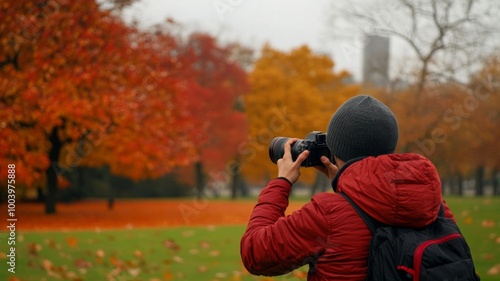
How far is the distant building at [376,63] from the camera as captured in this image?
23302 millimetres

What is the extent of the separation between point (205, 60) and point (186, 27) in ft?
6.98

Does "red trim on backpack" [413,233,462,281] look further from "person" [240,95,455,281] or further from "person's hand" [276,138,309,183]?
"person's hand" [276,138,309,183]

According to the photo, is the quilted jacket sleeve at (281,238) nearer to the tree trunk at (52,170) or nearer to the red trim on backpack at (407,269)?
the red trim on backpack at (407,269)

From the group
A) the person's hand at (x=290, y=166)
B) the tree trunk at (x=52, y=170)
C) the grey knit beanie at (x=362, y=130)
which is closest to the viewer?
the grey knit beanie at (x=362, y=130)

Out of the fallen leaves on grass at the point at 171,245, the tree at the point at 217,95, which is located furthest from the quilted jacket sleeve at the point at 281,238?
the tree at the point at 217,95

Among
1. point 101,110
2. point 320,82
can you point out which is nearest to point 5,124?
point 101,110

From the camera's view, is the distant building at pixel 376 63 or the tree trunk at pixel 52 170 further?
the distant building at pixel 376 63

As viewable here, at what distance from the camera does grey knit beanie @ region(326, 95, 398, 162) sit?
205 cm

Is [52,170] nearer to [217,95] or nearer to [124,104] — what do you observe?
[124,104]

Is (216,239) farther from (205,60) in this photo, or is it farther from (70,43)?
(205,60)

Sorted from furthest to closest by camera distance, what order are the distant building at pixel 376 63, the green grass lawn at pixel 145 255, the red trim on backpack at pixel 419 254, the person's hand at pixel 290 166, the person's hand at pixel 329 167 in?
1. the distant building at pixel 376 63
2. the green grass lawn at pixel 145 255
3. the person's hand at pixel 329 167
4. the person's hand at pixel 290 166
5. the red trim on backpack at pixel 419 254

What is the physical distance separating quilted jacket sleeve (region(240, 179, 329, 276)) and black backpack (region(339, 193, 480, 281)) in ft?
0.52

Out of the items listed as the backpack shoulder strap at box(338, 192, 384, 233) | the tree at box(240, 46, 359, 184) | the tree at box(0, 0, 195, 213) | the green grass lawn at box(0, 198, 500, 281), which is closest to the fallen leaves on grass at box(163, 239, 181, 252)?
the green grass lawn at box(0, 198, 500, 281)

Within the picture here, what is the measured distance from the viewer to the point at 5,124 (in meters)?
13.6
